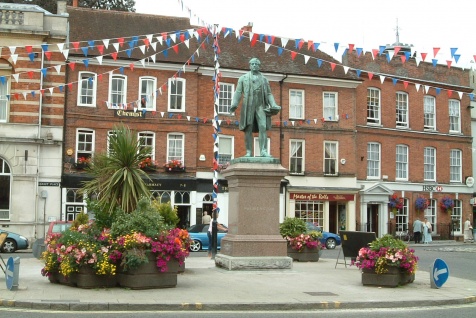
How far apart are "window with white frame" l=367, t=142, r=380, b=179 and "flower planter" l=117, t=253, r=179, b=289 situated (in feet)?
92.0

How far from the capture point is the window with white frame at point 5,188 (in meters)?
31.3

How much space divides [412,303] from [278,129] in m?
25.4

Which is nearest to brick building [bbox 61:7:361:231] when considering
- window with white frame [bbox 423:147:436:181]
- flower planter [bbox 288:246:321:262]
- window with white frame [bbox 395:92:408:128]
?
window with white frame [bbox 395:92:408:128]

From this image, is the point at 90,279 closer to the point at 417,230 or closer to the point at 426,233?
the point at 417,230

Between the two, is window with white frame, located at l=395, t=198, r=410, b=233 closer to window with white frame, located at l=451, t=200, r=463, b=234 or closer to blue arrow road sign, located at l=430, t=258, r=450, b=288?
window with white frame, located at l=451, t=200, r=463, b=234

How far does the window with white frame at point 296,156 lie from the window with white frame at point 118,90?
9572 millimetres

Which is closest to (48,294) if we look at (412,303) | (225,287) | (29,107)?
(225,287)

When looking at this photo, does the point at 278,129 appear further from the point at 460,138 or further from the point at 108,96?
the point at 460,138

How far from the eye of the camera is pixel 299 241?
1945 cm

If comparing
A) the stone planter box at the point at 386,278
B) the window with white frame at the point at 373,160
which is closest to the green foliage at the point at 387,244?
the stone planter box at the point at 386,278

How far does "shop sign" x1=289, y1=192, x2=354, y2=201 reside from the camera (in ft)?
122

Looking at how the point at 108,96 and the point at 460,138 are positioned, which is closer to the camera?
the point at 108,96

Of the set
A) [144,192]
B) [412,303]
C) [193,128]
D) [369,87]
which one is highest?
[369,87]

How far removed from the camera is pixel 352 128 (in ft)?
126
